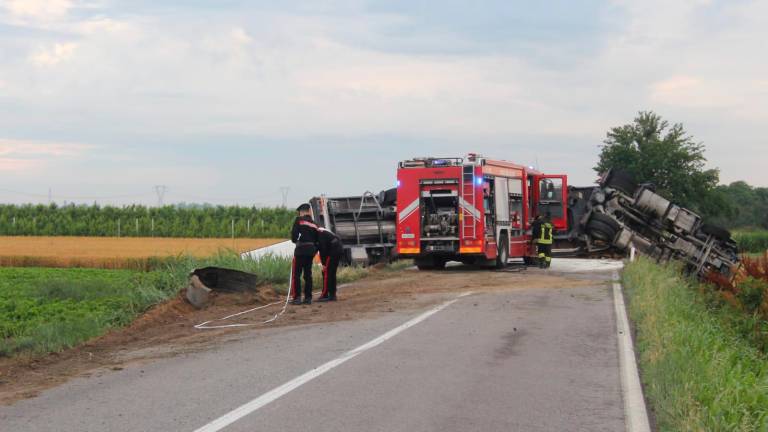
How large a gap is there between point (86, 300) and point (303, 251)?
4469 millimetres

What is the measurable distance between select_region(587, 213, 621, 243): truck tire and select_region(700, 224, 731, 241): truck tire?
2.43 m

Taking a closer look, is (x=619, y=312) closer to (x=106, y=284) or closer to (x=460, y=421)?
(x=460, y=421)

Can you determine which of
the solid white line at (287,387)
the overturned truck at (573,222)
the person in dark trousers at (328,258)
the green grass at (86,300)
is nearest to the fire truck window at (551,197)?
the overturned truck at (573,222)

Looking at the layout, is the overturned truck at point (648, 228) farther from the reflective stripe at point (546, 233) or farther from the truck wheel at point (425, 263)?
the truck wheel at point (425, 263)

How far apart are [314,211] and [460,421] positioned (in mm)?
19085

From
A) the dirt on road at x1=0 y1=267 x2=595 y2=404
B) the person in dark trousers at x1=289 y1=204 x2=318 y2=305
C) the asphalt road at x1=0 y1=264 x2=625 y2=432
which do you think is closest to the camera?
the asphalt road at x1=0 y1=264 x2=625 y2=432

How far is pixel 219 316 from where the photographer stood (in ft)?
50.3

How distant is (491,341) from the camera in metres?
12.1

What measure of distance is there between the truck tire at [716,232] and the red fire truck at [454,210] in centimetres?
606

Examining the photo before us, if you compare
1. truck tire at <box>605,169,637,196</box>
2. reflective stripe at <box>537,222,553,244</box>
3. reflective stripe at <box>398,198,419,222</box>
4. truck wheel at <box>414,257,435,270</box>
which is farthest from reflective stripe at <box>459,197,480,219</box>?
truck tire at <box>605,169,637,196</box>

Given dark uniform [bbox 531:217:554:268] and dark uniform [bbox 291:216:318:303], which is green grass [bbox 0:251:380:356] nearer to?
dark uniform [bbox 291:216:318:303]

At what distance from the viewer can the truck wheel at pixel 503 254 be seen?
26391 mm

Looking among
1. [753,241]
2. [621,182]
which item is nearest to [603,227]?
[621,182]

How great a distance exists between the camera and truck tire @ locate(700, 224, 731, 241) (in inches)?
1119
